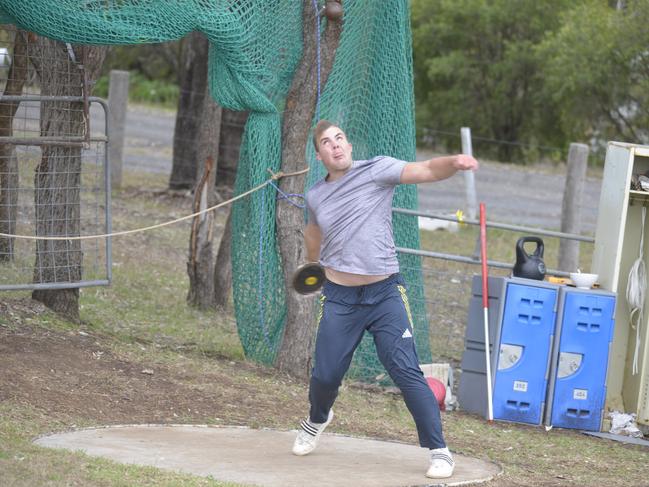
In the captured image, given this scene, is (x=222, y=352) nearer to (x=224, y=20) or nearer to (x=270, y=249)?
(x=270, y=249)

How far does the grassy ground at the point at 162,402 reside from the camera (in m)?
5.76

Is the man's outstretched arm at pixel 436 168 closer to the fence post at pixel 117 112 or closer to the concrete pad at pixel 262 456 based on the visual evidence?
the concrete pad at pixel 262 456

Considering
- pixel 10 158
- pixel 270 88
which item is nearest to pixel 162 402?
pixel 270 88

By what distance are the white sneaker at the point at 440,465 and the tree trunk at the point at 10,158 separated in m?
4.67

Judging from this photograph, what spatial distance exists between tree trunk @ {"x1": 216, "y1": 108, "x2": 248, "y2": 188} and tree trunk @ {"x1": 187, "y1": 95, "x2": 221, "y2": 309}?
4705 mm

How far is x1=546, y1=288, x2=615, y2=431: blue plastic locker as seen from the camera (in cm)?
810

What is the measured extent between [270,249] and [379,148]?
3.72ft

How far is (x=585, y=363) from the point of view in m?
8.14

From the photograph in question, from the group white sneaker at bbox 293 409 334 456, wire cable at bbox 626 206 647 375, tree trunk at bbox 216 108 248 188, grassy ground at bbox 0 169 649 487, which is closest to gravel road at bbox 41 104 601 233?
tree trunk at bbox 216 108 248 188

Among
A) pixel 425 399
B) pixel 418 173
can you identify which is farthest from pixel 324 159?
pixel 425 399

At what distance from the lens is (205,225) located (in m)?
10.2

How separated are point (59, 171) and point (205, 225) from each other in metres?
1.97

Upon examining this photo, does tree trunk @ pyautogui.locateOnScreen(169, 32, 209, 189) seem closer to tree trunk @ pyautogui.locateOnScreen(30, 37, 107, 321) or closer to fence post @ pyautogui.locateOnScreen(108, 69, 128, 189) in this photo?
fence post @ pyautogui.locateOnScreen(108, 69, 128, 189)

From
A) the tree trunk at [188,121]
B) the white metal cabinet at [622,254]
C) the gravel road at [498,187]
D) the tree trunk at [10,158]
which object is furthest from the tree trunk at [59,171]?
the gravel road at [498,187]
